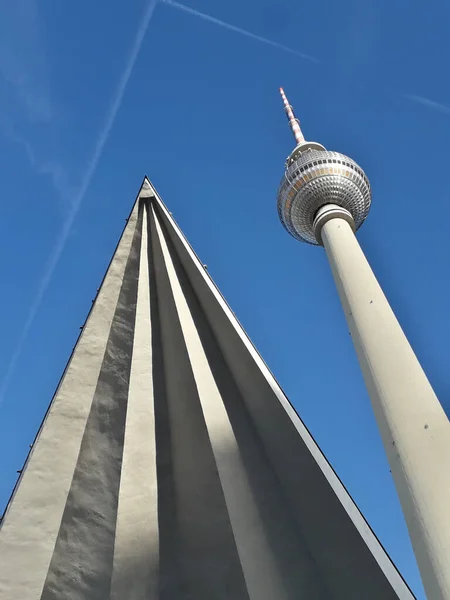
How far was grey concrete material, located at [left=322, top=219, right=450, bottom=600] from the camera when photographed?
32.6ft

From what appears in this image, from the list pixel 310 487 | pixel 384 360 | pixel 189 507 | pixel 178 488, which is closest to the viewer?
pixel 310 487

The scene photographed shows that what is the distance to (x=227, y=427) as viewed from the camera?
12.8 metres

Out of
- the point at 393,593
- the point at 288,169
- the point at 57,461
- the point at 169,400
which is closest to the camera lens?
the point at 393,593

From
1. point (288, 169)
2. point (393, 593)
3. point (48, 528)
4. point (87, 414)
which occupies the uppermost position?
point (288, 169)

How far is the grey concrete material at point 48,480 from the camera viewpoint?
37.8ft

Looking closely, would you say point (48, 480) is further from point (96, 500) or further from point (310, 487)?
point (310, 487)

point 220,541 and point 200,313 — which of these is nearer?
point 220,541

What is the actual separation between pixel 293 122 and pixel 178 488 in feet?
70.3

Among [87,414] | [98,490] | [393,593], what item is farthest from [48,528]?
[393,593]

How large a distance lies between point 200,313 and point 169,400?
2062 mm

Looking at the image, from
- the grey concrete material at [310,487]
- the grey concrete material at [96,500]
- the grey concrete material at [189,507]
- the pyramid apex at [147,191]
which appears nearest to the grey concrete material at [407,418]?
the grey concrete material at [310,487]

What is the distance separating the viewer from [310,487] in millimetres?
12109

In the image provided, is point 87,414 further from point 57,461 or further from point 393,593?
point 393,593

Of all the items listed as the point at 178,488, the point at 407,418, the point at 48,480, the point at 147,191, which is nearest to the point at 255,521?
the point at 178,488
